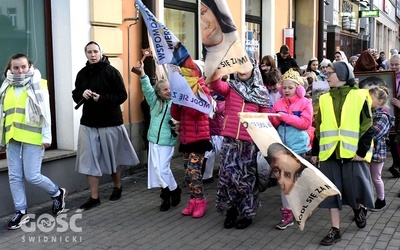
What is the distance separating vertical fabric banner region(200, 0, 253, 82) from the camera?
4938 millimetres

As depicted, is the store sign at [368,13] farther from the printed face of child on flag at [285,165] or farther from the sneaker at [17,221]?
the sneaker at [17,221]

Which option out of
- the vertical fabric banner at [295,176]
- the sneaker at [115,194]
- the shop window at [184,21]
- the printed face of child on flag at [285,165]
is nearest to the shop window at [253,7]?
the shop window at [184,21]

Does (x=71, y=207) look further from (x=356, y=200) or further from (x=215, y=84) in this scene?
(x=356, y=200)

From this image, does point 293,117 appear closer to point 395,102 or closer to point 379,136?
point 379,136

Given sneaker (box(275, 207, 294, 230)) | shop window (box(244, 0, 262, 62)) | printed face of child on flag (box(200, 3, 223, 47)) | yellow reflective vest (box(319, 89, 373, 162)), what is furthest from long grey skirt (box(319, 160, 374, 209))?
shop window (box(244, 0, 262, 62))

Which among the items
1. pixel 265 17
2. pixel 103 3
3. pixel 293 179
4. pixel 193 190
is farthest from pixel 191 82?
pixel 265 17

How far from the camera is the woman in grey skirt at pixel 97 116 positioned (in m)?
6.06

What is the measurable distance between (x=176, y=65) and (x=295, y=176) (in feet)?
5.78

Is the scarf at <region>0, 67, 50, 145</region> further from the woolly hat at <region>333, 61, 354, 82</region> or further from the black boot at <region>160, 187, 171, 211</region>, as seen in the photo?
the woolly hat at <region>333, 61, 354, 82</region>

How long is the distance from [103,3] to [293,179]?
161 inches

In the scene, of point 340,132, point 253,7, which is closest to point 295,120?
point 340,132

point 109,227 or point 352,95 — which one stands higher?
point 352,95

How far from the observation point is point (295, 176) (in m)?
4.59

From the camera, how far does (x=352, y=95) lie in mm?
4973
